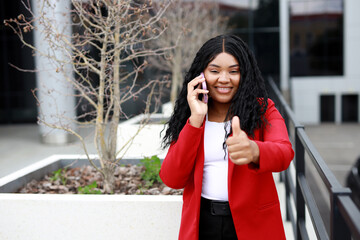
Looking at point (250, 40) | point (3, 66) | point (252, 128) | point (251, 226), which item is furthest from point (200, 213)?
point (250, 40)

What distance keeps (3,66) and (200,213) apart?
15.2 metres

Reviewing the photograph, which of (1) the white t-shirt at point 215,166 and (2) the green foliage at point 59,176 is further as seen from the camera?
(2) the green foliage at point 59,176

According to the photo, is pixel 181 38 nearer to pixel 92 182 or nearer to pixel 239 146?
pixel 92 182

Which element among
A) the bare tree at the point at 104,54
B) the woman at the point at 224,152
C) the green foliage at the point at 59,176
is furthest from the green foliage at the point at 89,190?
the woman at the point at 224,152

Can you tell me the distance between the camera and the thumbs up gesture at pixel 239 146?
1.53 metres

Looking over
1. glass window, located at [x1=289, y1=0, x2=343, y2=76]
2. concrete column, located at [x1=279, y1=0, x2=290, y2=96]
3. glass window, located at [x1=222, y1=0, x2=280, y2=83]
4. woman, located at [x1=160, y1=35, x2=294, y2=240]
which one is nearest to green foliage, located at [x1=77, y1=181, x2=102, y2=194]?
woman, located at [x1=160, y1=35, x2=294, y2=240]

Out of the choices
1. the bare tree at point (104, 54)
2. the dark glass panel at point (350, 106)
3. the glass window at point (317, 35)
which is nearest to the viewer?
the bare tree at point (104, 54)

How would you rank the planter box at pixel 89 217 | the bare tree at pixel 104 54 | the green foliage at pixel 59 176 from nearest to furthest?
the planter box at pixel 89 217
the bare tree at pixel 104 54
the green foliage at pixel 59 176

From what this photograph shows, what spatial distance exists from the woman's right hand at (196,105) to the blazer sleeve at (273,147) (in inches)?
11.3

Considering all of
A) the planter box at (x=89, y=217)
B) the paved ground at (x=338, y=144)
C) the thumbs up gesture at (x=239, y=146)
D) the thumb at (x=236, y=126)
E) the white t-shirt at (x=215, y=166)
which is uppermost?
the thumb at (x=236, y=126)

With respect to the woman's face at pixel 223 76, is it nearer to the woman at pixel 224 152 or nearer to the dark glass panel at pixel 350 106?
the woman at pixel 224 152

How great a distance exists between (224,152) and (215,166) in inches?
3.1

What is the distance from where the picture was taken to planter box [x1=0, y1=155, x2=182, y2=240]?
9.80 feet

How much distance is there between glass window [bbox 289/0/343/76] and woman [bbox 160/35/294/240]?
77.5 ft
